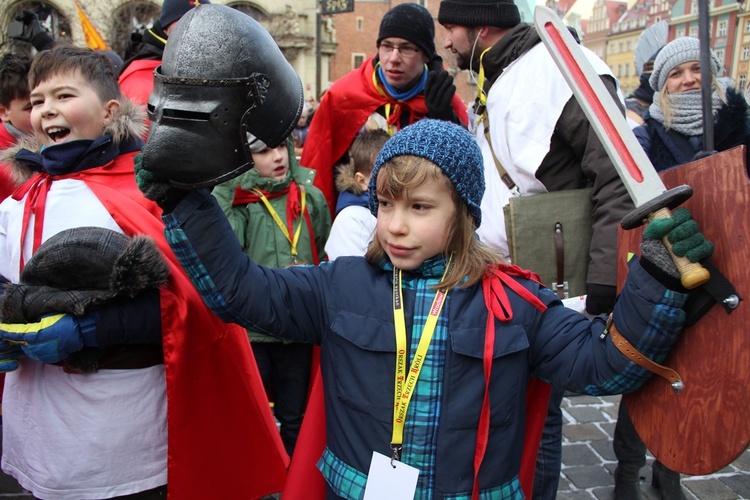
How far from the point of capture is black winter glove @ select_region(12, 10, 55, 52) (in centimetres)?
458

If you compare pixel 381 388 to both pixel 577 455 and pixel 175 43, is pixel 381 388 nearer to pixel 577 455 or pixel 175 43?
pixel 175 43

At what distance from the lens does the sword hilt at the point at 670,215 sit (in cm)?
145

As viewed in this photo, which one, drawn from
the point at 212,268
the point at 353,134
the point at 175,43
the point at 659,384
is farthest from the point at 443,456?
the point at 353,134

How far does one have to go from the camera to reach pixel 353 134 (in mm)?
3830

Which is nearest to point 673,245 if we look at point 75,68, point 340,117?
point 75,68

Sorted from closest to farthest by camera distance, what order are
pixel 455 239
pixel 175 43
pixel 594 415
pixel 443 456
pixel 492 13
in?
pixel 175 43, pixel 443 456, pixel 455 239, pixel 492 13, pixel 594 415

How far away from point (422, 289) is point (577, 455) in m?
2.61

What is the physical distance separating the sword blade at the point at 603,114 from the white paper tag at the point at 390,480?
923 mm

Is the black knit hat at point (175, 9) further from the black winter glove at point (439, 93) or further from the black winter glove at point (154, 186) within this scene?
the black winter glove at point (154, 186)

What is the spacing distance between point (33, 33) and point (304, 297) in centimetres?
395

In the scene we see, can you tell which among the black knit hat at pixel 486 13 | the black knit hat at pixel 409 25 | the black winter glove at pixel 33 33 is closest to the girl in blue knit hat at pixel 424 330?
the black knit hat at pixel 486 13

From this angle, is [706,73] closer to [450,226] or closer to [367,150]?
[450,226]

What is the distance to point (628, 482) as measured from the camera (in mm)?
3373

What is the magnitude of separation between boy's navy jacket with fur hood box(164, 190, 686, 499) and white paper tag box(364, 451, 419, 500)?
3 centimetres
